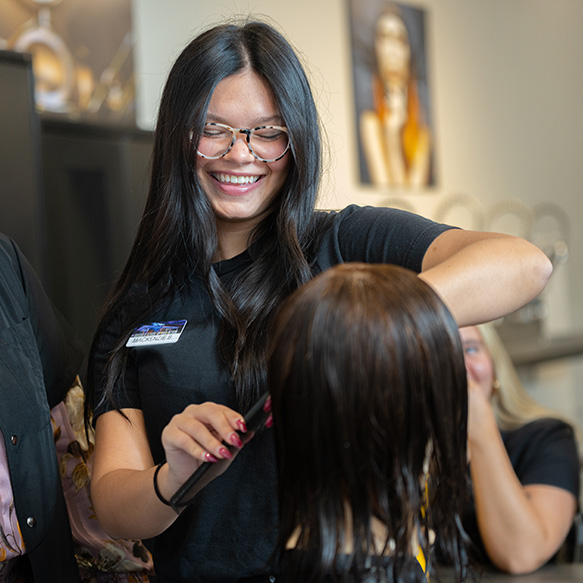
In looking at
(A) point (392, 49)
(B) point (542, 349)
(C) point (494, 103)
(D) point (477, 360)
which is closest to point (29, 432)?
(D) point (477, 360)

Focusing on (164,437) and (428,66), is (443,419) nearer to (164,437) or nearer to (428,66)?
(164,437)

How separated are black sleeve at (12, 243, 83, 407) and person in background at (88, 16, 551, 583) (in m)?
0.19

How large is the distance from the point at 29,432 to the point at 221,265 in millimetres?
469

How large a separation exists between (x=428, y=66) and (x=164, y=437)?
429 centimetres

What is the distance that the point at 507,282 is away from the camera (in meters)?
1.08

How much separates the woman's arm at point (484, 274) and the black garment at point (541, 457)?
1505 millimetres

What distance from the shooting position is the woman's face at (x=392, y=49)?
4.55 meters

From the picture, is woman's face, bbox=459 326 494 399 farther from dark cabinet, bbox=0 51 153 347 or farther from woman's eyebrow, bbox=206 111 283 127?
woman's eyebrow, bbox=206 111 283 127

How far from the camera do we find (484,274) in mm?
1055

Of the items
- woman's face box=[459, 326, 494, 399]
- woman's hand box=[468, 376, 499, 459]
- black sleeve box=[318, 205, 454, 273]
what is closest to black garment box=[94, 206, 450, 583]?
black sleeve box=[318, 205, 454, 273]

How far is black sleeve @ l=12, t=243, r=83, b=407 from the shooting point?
1.52 metres

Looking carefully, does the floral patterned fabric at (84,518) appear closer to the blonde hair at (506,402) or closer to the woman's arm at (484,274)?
the woman's arm at (484,274)

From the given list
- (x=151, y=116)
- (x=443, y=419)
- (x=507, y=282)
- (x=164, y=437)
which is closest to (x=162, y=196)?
(x=164, y=437)

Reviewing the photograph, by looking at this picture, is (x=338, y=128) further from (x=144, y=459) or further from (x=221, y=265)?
(x=144, y=459)
